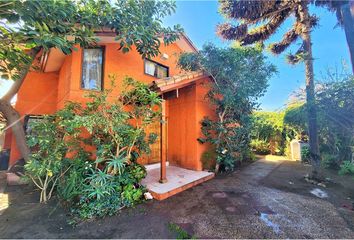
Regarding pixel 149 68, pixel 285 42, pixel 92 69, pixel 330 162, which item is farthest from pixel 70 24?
pixel 330 162

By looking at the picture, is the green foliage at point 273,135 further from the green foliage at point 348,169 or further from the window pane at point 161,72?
the window pane at point 161,72

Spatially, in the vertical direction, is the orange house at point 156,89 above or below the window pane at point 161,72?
below

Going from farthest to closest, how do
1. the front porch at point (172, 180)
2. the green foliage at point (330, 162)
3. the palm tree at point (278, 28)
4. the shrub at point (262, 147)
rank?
the shrub at point (262, 147), the green foliage at point (330, 162), the palm tree at point (278, 28), the front porch at point (172, 180)

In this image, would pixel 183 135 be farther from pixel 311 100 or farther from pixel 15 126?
pixel 15 126

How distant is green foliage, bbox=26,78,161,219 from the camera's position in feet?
15.9

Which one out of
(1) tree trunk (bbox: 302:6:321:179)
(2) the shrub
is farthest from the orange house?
(2) the shrub

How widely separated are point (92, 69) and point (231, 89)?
6503 mm

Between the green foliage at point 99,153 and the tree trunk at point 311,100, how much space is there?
6.85 m

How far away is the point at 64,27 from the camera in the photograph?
175 inches

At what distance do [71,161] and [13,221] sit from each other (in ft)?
6.24

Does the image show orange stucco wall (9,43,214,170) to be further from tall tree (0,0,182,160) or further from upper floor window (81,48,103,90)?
tall tree (0,0,182,160)

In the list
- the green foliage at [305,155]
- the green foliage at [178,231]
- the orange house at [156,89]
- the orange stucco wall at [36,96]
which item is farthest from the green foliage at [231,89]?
the orange stucco wall at [36,96]

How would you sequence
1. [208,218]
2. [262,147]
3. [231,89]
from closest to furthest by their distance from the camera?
[208,218] < [231,89] < [262,147]

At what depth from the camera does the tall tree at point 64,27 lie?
12.2 feet
